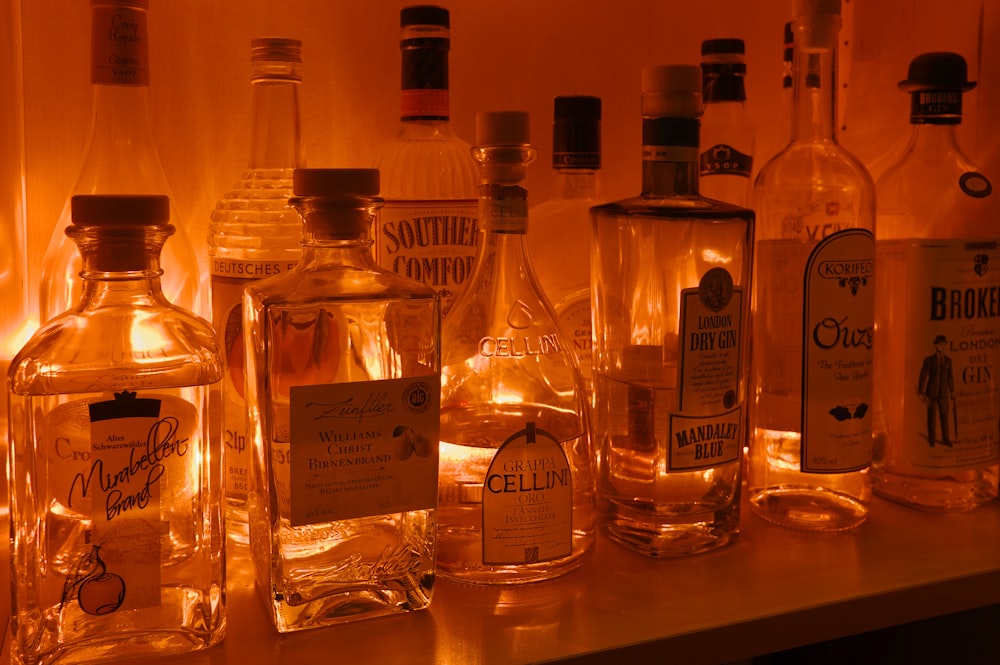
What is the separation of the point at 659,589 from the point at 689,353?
0.16 metres

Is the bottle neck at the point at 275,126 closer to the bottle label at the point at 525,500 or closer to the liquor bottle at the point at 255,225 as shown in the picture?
the liquor bottle at the point at 255,225

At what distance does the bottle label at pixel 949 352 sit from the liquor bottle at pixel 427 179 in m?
0.35

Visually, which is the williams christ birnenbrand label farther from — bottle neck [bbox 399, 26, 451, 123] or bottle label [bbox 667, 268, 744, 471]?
bottle neck [bbox 399, 26, 451, 123]

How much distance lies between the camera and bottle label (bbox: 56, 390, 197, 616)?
52cm

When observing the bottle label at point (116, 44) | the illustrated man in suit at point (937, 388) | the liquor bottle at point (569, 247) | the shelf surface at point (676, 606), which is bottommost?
the shelf surface at point (676, 606)

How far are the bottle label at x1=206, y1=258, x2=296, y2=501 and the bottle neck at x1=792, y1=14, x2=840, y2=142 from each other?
0.41 meters

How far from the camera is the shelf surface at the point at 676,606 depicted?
56 cm

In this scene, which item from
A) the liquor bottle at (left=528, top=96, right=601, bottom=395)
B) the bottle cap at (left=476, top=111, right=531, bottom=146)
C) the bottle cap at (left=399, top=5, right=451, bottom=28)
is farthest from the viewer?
the liquor bottle at (left=528, top=96, right=601, bottom=395)

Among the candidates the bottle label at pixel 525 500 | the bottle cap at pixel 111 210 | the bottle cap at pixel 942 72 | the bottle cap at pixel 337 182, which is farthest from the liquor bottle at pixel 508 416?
the bottle cap at pixel 942 72

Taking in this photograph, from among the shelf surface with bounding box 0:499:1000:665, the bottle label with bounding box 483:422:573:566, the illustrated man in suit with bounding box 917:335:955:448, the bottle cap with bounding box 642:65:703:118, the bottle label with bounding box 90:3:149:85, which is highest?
the bottle label with bounding box 90:3:149:85

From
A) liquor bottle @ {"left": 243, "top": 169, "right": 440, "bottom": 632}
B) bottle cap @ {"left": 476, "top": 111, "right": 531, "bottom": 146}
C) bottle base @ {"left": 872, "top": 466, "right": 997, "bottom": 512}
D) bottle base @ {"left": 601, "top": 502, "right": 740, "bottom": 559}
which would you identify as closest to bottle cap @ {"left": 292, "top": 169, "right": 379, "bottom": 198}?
liquor bottle @ {"left": 243, "top": 169, "right": 440, "bottom": 632}

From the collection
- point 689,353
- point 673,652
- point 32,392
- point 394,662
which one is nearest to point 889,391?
point 689,353

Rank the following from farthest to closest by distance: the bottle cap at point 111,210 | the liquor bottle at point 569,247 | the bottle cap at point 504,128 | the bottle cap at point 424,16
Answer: the liquor bottle at point 569,247
the bottle cap at point 424,16
the bottle cap at point 504,128
the bottle cap at point 111,210

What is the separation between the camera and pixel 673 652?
1.88ft
